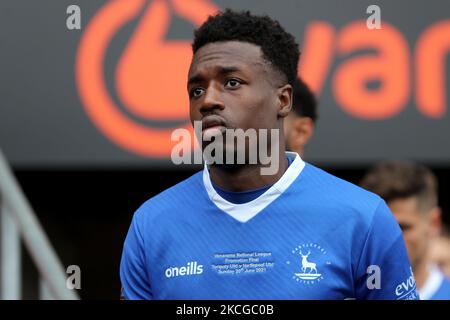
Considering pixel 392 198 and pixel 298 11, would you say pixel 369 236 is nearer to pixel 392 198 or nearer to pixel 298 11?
pixel 392 198

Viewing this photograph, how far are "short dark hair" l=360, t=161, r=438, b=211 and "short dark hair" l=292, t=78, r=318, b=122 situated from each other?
19.9 inches

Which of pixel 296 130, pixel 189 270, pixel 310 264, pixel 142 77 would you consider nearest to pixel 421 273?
pixel 296 130

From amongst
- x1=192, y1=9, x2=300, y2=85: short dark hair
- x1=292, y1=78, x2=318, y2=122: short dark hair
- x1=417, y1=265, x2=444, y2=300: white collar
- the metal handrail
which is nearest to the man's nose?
x1=192, y1=9, x2=300, y2=85: short dark hair

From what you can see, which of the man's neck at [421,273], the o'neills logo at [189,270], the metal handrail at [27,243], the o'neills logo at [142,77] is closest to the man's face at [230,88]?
the o'neills logo at [189,270]

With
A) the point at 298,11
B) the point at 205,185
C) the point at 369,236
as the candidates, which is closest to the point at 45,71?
the point at 298,11

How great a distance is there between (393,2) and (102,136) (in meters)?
2.21

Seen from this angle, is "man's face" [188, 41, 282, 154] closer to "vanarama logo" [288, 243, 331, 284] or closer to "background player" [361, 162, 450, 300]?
"vanarama logo" [288, 243, 331, 284]

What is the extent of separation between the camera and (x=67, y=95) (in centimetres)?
636

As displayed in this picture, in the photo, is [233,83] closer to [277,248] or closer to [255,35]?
[255,35]

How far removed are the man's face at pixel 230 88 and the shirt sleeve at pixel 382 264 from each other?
0.49m

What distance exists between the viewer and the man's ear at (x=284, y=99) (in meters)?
3.05

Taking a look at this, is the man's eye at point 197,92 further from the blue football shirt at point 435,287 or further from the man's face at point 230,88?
the blue football shirt at point 435,287

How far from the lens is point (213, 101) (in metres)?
2.88

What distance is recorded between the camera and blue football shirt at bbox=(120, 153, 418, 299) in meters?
2.82
